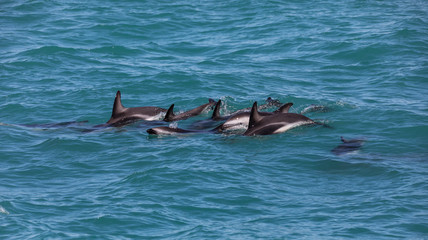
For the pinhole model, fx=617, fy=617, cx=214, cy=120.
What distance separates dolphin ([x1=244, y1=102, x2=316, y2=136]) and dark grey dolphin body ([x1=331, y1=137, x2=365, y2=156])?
1.43m

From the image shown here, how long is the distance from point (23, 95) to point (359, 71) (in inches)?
474

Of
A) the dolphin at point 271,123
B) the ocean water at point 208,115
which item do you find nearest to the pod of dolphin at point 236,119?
the dolphin at point 271,123

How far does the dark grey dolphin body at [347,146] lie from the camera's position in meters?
15.2

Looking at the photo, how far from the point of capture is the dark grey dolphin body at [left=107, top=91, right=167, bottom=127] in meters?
18.0

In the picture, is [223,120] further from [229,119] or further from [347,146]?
[347,146]

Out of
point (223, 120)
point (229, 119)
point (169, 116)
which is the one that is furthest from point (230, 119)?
point (169, 116)

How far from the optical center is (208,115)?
18.9 m

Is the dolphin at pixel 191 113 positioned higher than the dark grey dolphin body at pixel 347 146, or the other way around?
the dolphin at pixel 191 113

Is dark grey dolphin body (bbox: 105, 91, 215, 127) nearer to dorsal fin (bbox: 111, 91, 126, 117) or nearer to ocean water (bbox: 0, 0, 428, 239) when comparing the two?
dorsal fin (bbox: 111, 91, 126, 117)

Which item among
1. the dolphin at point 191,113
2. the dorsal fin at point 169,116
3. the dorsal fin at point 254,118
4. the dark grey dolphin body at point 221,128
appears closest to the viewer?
the dorsal fin at point 254,118

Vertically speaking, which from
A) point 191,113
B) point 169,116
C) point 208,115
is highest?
point 169,116

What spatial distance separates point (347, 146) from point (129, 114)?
6481 mm

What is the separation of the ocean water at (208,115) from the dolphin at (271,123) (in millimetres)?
223

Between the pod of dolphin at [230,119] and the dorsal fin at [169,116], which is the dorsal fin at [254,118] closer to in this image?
the pod of dolphin at [230,119]
